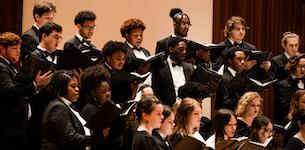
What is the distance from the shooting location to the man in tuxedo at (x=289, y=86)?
255 inches

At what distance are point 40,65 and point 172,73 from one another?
1.53 metres

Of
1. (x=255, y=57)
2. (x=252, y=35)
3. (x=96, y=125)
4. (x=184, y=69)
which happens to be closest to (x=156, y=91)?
(x=184, y=69)

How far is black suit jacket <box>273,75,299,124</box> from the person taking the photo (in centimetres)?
646

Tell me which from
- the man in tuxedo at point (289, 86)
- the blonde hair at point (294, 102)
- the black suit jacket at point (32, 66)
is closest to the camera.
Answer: the black suit jacket at point (32, 66)

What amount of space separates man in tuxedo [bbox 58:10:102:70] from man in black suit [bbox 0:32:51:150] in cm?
26

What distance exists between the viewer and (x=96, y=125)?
4.38 m

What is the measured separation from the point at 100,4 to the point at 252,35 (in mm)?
1863

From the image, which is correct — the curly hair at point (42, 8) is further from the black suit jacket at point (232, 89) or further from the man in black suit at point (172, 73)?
the black suit jacket at point (232, 89)

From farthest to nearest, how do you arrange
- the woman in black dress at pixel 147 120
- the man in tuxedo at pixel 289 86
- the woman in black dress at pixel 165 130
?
A: the man in tuxedo at pixel 289 86 < the woman in black dress at pixel 165 130 < the woman in black dress at pixel 147 120

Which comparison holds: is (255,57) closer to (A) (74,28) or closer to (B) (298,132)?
(B) (298,132)

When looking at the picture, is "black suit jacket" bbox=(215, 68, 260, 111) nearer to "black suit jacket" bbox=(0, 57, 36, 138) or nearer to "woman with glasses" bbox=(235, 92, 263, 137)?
"woman with glasses" bbox=(235, 92, 263, 137)

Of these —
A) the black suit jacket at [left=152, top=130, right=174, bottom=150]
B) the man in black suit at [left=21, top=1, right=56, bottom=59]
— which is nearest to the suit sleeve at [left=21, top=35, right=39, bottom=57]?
the man in black suit at [left=21, top=1, right=56, bottom=59]

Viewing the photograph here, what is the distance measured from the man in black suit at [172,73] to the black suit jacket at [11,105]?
1371 mm

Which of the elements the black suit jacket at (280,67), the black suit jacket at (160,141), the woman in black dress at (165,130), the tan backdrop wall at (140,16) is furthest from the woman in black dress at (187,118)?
the tan backdrop wall at (140,16)
